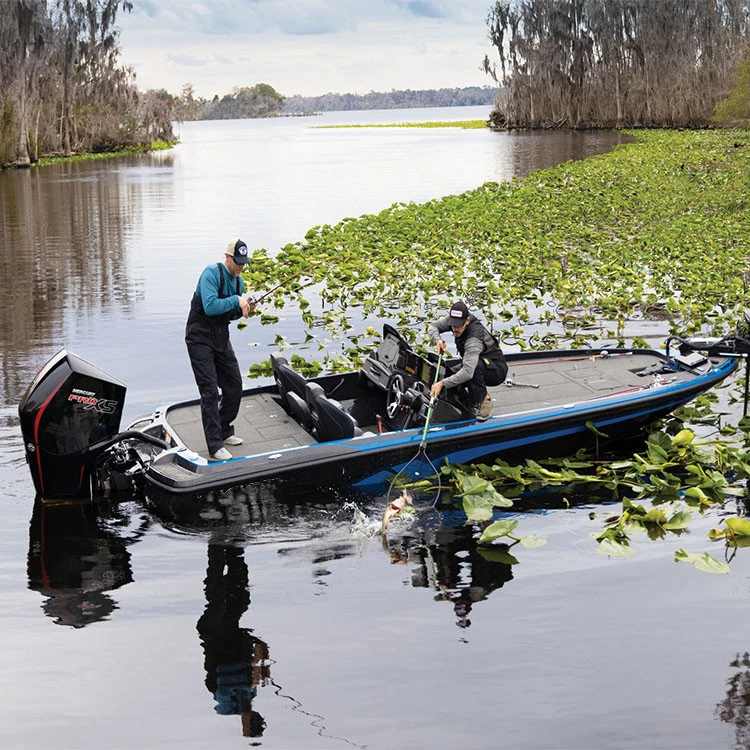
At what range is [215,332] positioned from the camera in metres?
9.06

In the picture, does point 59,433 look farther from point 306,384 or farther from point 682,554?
point 682,554

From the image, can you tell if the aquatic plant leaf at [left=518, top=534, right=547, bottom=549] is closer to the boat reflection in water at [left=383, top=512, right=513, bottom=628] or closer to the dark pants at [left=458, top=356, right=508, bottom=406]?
the boat reflection in water at [left=383, top=512, right=513, bottom=628]

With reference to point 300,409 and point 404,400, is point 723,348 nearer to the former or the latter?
point 404,400

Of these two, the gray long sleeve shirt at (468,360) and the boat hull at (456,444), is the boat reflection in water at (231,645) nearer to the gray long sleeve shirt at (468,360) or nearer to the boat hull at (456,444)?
the boat hull at (456,444)

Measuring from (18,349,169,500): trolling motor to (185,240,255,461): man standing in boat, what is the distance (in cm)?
48

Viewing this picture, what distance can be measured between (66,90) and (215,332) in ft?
206

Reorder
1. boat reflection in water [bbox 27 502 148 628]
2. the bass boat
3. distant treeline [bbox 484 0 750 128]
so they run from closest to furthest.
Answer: boat reflection in water [bbox 27 502 148 628] → the bass boat → distant treeline [bbox 484 0 750 128]

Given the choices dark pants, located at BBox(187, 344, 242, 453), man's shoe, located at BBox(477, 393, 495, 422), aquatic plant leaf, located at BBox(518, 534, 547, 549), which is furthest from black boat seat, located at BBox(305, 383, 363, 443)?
aquatic plant leaf, located at BBox(518, 534, 547, 549)

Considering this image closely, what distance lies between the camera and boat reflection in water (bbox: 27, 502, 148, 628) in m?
7.61

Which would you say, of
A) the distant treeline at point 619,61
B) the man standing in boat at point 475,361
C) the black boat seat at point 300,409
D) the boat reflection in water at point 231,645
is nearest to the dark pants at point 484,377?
the man standing in boat at point 475,361

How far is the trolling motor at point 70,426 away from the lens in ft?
27.6

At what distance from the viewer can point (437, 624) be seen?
7.19 metres

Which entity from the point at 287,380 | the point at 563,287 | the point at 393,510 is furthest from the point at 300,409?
the point at 563,287

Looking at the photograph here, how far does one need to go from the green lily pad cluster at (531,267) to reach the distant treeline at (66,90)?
33.8 metres
